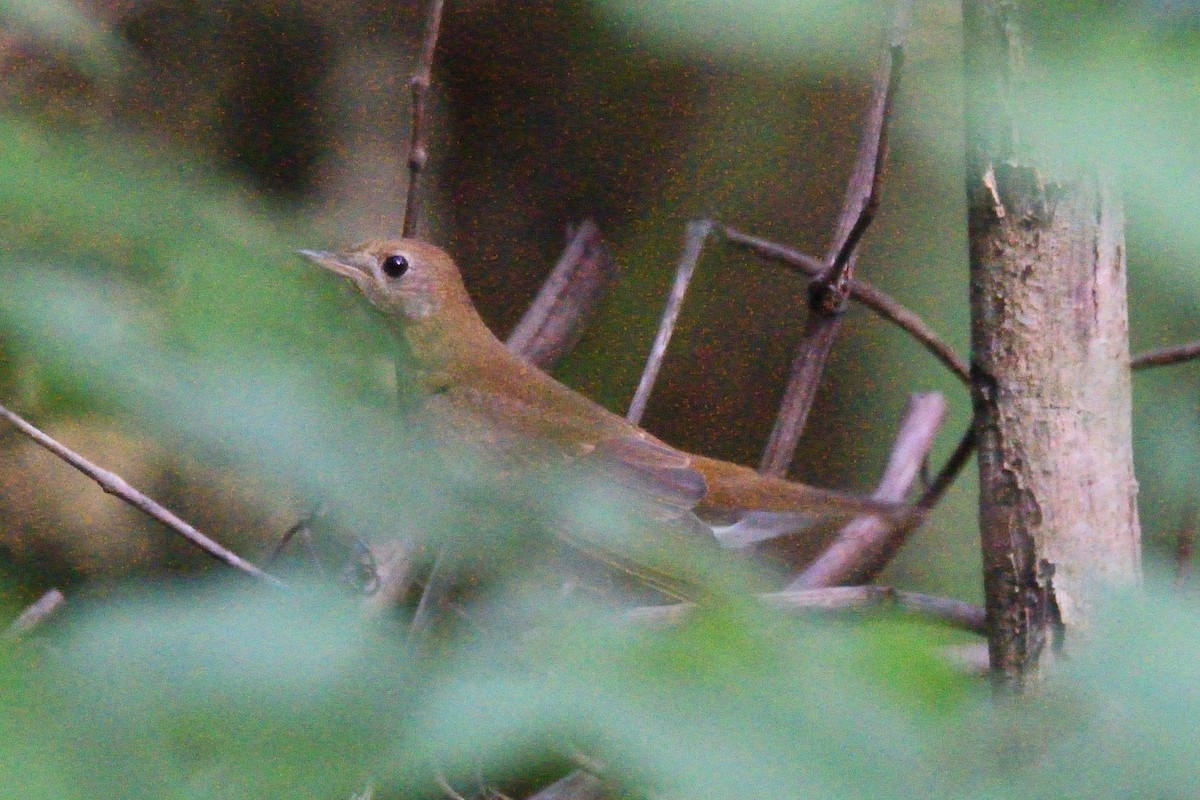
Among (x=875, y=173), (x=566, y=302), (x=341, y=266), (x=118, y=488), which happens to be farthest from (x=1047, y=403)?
(x=341, y=266)

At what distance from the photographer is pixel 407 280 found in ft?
9.82

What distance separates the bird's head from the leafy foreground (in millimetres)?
2063

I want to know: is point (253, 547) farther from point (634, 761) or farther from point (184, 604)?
point (634, 761)

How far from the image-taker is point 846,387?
4.54 m

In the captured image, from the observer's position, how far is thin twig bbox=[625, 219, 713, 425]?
8.02 feet

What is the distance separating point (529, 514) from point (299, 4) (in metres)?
3.47

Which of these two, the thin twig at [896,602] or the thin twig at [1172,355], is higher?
the thin twig at [1172,355]

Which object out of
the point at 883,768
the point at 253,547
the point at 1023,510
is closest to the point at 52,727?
the point at 883,768

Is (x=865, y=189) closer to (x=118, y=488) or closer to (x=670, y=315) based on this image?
(x=670, y=315)

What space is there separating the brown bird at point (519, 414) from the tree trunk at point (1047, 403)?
486mm

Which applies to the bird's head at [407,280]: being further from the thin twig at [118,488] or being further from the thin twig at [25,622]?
the thin twig at [25,622]

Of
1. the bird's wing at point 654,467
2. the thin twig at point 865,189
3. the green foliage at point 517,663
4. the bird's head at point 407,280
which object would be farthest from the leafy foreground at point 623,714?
the bird's head at point 407,280

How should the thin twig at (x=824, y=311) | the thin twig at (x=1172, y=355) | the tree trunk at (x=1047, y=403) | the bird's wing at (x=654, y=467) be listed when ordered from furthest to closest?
the thin twig at (x=824, y=311)
the thin twig at (x=1172, y=355)
the bird's wing at (x=654, y=467)
the tree trunk at (x=1047, y=403)

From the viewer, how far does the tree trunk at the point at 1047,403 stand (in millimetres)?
1650
